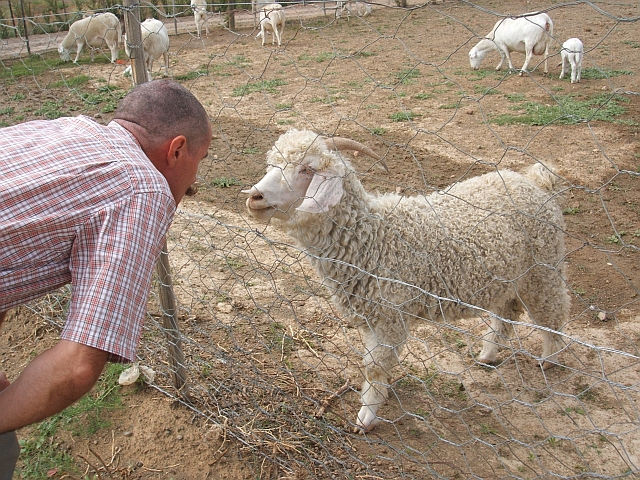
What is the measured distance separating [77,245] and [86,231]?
5cm

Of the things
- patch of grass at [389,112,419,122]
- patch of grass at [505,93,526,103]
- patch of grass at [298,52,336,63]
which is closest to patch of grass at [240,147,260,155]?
patch of grass at [389,112,419,122]

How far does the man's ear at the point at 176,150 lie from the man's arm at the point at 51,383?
0.66 metres

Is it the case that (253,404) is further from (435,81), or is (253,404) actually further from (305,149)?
(435,81)

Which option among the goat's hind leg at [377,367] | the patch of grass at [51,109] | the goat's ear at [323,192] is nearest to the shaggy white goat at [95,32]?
the patch of grass at [51,109]

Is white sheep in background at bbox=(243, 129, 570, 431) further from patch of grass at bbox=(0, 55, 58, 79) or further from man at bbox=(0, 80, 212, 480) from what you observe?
patch of grass at bbox=(0, 55, 58, 79)

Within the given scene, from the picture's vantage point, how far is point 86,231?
1.47 metres

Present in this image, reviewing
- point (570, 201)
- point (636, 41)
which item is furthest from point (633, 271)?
point (636, 41)

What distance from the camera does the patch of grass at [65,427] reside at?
290 centimetres

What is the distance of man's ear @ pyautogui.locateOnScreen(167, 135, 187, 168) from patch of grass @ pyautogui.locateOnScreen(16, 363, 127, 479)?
196cm

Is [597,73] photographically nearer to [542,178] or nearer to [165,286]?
[542,178]

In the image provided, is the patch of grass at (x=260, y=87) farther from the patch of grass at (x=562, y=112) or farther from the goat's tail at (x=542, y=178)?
the goat's tail at (x=542, y=178)

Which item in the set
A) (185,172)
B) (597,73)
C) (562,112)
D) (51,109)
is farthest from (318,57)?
(185,172)

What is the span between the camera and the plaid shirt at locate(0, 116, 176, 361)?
143 centimetres

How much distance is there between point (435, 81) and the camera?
9734mm
